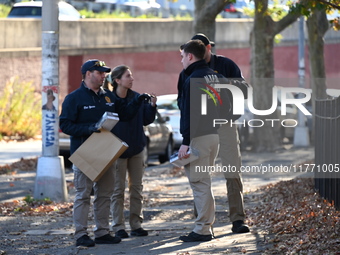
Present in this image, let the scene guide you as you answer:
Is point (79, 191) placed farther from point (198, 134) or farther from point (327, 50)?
point (327, 50)

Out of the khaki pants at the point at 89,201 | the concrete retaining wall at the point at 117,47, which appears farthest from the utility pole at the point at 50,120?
the concrete retaining wall at the point at 117,47

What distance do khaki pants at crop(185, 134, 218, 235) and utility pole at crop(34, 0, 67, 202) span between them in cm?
427

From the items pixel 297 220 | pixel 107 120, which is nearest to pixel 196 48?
pixel 107 120

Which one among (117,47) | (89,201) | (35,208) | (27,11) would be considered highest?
(27,11)

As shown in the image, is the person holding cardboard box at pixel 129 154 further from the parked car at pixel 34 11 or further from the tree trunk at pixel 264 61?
the parked car at pixel 34 11

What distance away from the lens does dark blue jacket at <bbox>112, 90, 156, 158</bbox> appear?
9797 mm

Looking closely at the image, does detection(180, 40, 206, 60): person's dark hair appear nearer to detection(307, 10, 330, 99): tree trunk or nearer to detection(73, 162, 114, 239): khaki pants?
detection(73, 162, 114, 239): khaki pants

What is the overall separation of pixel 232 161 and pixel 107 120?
1721 millimetres

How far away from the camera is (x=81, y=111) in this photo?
30.2 ft

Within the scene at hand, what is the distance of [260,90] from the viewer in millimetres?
23375

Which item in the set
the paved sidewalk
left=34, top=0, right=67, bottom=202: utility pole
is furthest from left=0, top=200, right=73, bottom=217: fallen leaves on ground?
the paved sidewalk

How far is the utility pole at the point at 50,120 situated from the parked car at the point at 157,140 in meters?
6.15

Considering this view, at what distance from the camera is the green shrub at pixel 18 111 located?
25.8 meters

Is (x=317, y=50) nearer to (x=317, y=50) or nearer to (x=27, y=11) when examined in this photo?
(x=317, y=50)
